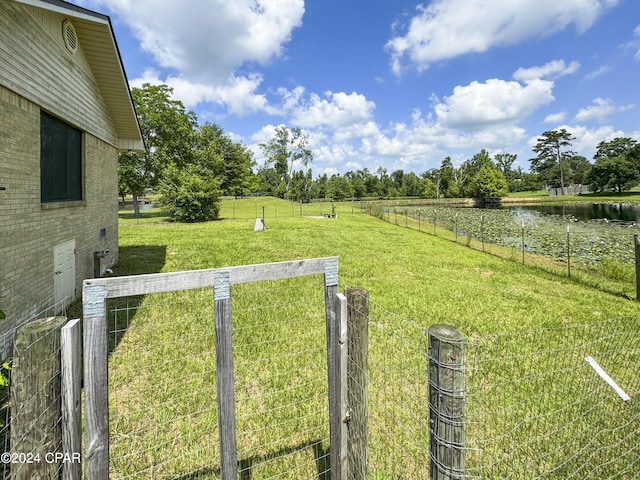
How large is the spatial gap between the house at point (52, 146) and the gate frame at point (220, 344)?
3.66m

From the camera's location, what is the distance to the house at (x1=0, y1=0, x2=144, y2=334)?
4320mm

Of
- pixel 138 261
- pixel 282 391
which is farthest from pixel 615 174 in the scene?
pixel 282 391

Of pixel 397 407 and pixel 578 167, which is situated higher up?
pixel 578 167

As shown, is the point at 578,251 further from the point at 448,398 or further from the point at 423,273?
the point at 448,398

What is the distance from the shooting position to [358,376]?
7.16ft

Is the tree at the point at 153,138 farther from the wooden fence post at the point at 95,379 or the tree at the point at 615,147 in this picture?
the tree at the point at 615,147

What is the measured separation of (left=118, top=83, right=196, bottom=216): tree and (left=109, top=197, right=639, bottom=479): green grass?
59.0ft

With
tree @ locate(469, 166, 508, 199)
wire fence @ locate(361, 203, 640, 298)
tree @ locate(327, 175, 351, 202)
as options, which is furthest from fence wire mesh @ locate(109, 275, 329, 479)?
tree @ locate(469, 166, 508, 199)

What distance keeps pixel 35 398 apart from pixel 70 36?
23.4 feet

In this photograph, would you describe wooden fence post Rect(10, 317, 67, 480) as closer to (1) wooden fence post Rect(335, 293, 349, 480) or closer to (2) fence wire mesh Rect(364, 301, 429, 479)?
(1) wooden fence post Rect(335, 293, 349, 480)

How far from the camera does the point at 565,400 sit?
3.29 metres

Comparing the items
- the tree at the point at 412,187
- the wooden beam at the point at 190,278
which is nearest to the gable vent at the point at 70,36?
the wooden beam at the point at 190,278

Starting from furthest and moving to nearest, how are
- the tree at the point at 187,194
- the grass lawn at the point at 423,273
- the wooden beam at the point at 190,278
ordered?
the tree at the point at 187,194
the grass lawn at the point at 423,273
the wooden beam at the point at 190,278

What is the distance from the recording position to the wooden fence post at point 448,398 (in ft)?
5.28
